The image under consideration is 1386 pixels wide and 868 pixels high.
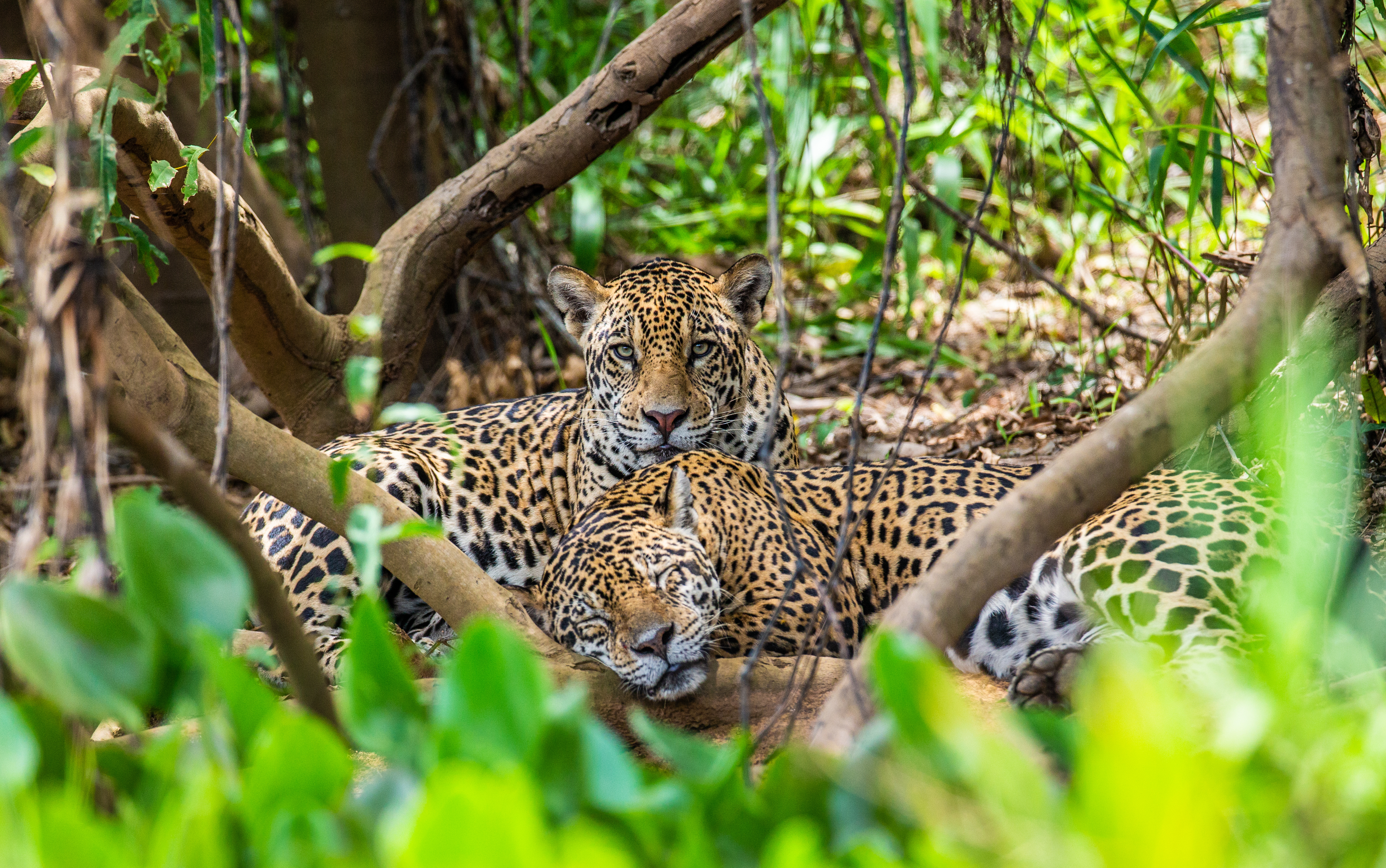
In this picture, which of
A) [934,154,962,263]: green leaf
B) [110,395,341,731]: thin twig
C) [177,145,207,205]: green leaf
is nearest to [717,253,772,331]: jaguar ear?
[934,154,962,263]: green leaf

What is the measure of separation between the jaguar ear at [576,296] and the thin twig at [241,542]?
142 inches

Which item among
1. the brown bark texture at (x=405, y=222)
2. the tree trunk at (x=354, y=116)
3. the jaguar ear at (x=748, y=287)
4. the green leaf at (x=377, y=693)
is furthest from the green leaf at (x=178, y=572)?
the tree trunk at (x=354, y=116)

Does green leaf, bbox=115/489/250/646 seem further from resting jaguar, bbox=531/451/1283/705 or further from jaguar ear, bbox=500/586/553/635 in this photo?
jaguar ear, bbox=500/586/553/635

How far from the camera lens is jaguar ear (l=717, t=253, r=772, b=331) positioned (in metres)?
5.64

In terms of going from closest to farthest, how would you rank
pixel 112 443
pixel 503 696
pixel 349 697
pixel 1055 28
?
pixel 503 696 → pixel 349 697 → pixel 112 443 → pixel 1055 28

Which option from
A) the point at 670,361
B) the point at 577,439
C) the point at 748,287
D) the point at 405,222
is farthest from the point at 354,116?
the point at 670,361

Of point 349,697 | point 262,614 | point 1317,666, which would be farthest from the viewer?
point 1317,666

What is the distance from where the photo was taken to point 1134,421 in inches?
87.4

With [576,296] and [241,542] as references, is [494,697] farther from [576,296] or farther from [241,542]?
[576,296]

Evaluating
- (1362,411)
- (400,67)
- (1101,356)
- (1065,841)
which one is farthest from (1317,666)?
(400,67)

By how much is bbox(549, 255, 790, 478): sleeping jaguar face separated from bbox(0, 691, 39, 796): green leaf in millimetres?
3609

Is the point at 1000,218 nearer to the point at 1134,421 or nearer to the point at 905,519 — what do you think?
the point at 905,519

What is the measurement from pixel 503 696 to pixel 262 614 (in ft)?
1.90

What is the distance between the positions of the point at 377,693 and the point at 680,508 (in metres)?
2.65
